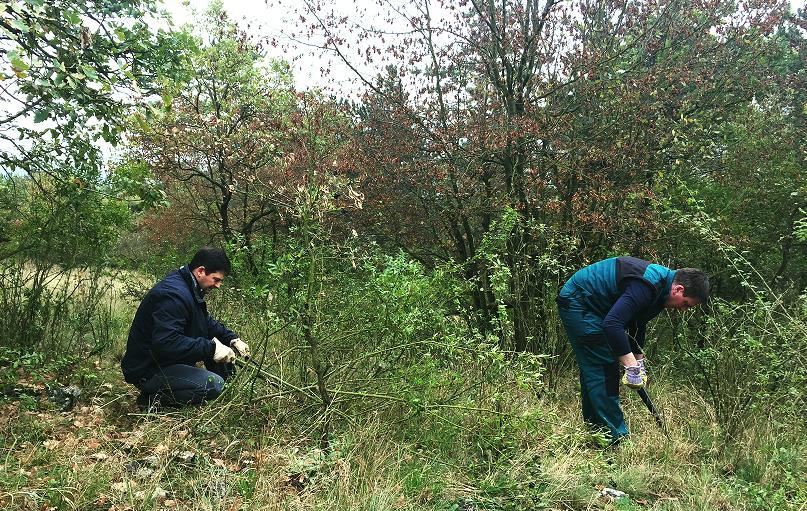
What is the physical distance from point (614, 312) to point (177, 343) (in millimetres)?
2814

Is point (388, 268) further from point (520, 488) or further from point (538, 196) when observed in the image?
point (538, 196)

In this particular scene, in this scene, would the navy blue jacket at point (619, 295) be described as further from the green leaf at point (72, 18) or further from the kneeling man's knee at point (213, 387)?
the green leaf at point (72, 18)

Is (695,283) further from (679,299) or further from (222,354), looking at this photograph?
(222,354)

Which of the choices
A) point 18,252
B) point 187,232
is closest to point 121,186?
point 18,252

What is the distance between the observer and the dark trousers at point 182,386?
11.5 feet

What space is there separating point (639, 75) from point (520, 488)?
4.66 metres

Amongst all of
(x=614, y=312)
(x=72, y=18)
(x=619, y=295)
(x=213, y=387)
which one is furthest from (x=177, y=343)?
(x=619, y=295)

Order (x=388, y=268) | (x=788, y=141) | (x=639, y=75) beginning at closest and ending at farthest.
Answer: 1. (x=388, y=268)
2. (x=639, y=75)
3. (x=788, y=141)

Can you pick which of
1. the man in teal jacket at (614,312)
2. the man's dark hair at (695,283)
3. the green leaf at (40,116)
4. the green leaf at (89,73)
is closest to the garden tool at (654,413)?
the man in teal jacket at (614,312)

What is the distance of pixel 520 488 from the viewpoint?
9.91 ft

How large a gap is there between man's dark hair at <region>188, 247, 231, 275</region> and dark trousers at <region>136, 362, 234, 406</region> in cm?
65

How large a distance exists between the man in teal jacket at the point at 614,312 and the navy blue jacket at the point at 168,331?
101 inches

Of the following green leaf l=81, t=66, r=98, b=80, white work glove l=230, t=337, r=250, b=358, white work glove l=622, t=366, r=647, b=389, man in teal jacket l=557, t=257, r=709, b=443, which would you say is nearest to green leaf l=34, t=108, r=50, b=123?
green leaf l=81, t=66, r=98, b=80

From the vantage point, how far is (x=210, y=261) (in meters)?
3.59
